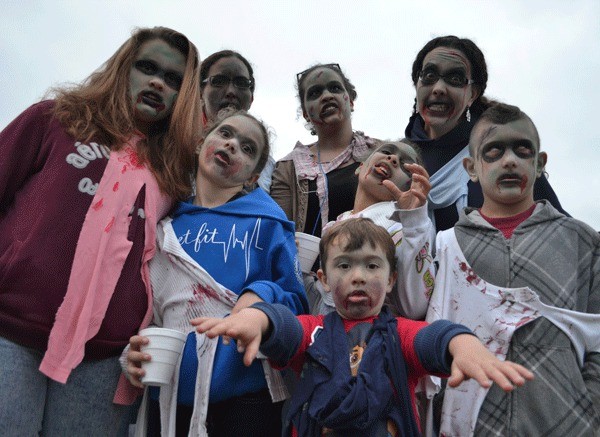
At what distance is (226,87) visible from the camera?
466 cm

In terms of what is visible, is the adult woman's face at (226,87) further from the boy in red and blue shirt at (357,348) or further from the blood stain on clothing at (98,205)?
the boy in red and blue shirt at (357,348)

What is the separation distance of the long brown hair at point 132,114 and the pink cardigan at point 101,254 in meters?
0.09

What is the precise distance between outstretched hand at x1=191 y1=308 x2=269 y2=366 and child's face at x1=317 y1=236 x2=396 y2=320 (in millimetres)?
411

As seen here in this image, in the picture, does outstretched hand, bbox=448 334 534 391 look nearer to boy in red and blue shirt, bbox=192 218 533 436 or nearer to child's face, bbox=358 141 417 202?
boy in red and blue shirt, bbox=192 218 533 436

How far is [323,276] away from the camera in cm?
272

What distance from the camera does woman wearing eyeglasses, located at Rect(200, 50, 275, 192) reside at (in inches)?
182

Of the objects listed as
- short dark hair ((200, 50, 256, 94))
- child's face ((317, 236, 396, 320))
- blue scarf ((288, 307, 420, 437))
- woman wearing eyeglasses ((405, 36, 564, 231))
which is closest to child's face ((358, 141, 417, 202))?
woman wearing eyeglasses ((405, 36, 564, 231))

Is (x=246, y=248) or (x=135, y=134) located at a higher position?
(x=135, y=134)

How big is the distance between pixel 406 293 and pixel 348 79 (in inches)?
94.1

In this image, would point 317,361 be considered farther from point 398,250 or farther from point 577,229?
point 577,229

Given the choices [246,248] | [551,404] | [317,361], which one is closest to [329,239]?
[246,248]

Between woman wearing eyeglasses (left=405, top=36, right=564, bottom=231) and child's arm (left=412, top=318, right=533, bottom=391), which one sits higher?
woman wearing eyeglasses (left=405, top=36, right=564, bottom=231)

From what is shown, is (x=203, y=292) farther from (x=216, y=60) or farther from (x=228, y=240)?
(x=216, y=60)

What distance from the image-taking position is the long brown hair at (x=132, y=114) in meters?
2.94
